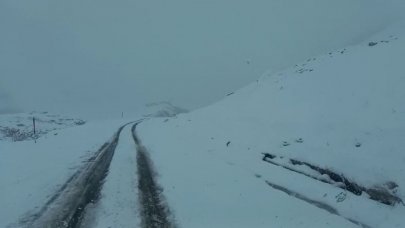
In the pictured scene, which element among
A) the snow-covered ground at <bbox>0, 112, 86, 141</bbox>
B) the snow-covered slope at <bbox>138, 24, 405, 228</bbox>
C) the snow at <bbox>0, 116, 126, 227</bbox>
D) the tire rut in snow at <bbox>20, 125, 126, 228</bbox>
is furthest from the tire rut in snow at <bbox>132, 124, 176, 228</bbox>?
the snow-covered ground at <bbox>0, 112, 86, 141</bbox>

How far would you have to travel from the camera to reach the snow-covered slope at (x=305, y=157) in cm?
1032

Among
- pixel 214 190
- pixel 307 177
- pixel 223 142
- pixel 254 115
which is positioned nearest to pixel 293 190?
pixel 307 177

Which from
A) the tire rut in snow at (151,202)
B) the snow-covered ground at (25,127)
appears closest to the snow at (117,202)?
the tire rut in snow at (151,202)

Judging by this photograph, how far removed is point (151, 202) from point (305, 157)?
6467 millimetres

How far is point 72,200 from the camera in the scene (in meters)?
11.4

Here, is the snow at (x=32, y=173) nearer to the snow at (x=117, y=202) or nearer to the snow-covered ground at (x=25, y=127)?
the snow at (x=117, y=202)

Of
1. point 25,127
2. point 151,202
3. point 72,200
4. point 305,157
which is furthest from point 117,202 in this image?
point 25,127

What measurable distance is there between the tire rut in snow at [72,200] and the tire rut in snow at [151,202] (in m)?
1.25

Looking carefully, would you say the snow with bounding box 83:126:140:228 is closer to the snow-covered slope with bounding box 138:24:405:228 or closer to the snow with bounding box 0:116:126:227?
the snow-covered slope with bounding box 138:24:405:228

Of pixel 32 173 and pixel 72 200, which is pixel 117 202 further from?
pixel 32 173

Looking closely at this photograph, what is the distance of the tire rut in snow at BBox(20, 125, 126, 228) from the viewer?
31.0 feet

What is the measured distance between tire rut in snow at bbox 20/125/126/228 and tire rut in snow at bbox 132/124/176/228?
1.25 metres

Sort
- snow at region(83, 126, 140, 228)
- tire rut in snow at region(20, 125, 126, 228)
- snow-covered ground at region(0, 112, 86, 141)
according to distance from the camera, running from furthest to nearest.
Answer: snow-covered ground at region(0, 112, 86, 141) → tire rut in snow at region(20, 125, 126, 228) → snow at region(83, 126, 140, 228)

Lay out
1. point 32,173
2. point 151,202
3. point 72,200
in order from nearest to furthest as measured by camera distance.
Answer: point 151,202
point 72,200
point 32,173
